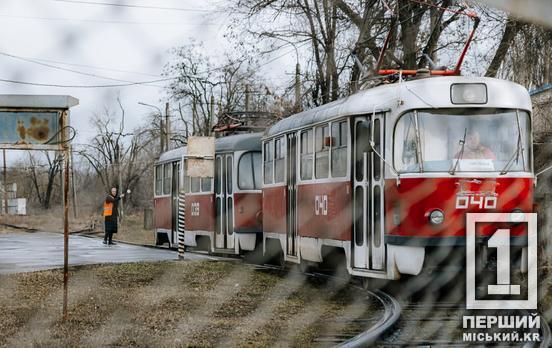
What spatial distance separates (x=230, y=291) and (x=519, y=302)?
314cm

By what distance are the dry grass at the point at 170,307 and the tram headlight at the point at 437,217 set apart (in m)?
1.02

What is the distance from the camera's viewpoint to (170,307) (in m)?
7.48

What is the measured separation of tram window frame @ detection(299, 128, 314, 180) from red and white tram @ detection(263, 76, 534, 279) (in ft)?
3.89

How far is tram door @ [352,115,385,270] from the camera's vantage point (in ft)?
28.5

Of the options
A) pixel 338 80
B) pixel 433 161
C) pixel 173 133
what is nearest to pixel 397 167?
pixel 433 161

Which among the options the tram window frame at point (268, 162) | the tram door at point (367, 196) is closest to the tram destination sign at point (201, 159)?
the tram window frame at point (268, 162)

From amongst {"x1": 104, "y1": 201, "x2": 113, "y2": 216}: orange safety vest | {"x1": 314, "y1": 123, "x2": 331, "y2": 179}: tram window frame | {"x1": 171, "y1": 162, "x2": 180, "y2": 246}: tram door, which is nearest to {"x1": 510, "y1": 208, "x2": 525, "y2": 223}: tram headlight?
{"x1": 314, "y1": 123, "x2": 331, "y2": 179}: tram window frame

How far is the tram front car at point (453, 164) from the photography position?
7992 mm

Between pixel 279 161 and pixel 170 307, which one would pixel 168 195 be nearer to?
pixel 279 161

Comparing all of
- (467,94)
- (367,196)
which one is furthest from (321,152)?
(467,94)

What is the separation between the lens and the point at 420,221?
8.06m

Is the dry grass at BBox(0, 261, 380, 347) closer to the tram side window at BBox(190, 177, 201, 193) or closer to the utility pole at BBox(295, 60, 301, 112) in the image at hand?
the tram side window at BBox(190, 177, 201, 193)

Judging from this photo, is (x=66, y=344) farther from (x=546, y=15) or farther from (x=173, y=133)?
(x=546, y=15)

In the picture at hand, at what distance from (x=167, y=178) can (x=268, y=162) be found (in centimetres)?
702
